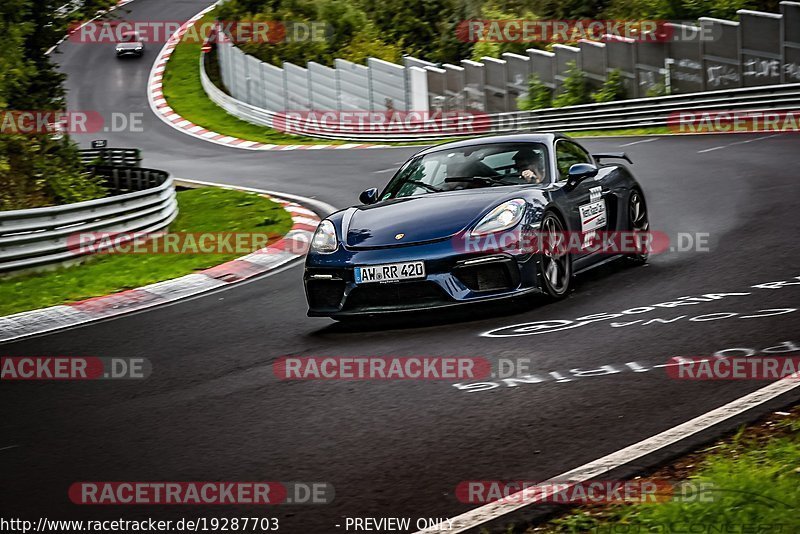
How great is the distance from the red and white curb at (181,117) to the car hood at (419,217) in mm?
22560

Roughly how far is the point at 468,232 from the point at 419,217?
0.49m

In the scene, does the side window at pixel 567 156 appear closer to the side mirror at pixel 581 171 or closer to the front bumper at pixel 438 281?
the side mirror at pixel 581 171

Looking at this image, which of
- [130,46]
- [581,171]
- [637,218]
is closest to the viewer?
[581,171]

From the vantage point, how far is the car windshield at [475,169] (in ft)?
28.4

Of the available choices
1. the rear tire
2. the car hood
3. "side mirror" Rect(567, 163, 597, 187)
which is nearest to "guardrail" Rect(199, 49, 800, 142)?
the rear tire

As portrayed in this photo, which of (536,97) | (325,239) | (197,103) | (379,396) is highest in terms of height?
(325,239)

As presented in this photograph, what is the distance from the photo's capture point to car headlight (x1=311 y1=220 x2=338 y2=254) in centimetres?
802

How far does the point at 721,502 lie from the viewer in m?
3.77

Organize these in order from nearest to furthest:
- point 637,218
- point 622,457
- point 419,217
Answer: point 622,457 < point 419,217 < point 637,218

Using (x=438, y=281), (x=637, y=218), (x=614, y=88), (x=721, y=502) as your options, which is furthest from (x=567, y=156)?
(x=614, y=88)

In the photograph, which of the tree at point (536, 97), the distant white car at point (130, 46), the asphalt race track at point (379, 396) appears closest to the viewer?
the asphalt race track at point (379, 396)

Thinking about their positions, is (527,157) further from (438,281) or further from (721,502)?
(721,502)

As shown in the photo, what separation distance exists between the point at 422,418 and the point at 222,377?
184 centimetres

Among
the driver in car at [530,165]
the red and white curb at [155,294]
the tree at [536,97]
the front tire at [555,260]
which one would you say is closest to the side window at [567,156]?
the driver in car at [530,165]
